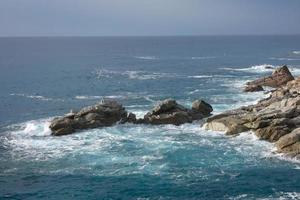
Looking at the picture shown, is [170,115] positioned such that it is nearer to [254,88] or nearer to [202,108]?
[202,108]

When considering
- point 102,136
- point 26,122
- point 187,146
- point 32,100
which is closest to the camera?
point 187,146

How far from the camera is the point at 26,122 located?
7938 centimetres

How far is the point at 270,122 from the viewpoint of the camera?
6494 cm

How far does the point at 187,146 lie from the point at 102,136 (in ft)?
41.5

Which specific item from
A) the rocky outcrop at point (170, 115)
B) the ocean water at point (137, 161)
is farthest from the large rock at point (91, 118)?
the rocky outcrop at point (170, 115)

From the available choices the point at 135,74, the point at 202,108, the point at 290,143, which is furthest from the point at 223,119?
the point at 135,74

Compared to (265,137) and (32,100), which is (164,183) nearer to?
(265,137)

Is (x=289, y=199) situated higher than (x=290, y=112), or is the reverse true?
(x=290, y=112)

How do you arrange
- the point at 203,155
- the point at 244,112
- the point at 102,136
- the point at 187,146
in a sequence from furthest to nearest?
1. the point at 244,112
2. the point at 102,136
3. the point at 187,146
4. the point at 203,155

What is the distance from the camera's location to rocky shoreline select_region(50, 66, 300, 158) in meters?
62.9

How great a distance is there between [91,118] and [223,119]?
19.5 metres

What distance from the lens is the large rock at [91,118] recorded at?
7094 centimetres

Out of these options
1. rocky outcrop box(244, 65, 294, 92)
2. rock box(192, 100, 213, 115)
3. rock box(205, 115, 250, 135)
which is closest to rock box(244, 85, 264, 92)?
rocky outcrop box(244, 65, 294, 92)

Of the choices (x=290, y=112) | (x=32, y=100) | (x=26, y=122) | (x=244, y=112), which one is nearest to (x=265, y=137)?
(x=290, y=112)
